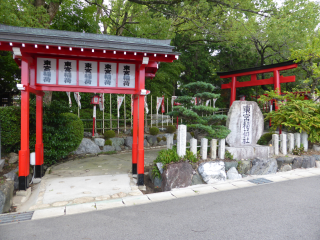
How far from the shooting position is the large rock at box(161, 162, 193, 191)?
236 inches

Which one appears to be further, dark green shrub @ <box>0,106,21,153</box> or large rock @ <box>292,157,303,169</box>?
large rock @ <box>292,157,303,169</box>

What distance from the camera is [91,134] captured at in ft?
37.3

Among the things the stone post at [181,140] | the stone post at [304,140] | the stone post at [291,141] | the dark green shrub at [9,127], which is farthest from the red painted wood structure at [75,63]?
the stone post at [304,140]

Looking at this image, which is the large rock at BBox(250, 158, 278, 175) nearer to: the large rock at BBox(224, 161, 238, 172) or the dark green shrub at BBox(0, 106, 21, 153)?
the large rock at BBox(224, 161, 238, 172)

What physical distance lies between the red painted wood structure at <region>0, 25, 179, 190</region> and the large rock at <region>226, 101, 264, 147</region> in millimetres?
3332

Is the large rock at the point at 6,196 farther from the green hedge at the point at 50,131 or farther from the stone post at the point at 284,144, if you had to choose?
the stone post at the point at 284,144

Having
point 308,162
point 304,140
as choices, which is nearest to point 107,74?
point 308,162

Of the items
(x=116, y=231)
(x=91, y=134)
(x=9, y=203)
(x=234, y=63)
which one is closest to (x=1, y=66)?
(x=91, y=134)

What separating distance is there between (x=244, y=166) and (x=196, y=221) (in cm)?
377

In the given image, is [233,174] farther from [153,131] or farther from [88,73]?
[153,131]

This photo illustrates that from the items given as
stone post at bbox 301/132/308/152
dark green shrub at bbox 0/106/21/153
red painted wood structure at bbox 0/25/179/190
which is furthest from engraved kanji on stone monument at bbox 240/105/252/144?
dark green shrub at bbox 0/106/21/153

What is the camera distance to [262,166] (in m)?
7.38

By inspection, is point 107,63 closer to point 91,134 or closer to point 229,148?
point 229,148

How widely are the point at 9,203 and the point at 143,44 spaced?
5.07 meters
